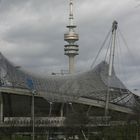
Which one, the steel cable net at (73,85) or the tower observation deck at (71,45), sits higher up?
the tower observation deck at (71,45)

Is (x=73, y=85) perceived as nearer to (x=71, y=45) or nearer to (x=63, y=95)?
(x=63, y=95)

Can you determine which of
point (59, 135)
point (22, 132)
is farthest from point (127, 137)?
point (22, 132)

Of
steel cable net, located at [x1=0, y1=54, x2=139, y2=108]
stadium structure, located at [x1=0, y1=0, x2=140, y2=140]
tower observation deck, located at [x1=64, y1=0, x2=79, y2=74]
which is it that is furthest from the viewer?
tower observation deck, located at [x1=64, y1=0, x2=79, y2=74]

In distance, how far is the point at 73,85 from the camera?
360 ft

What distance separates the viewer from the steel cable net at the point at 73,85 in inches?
4072

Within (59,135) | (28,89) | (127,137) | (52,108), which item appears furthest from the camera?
(52,108)

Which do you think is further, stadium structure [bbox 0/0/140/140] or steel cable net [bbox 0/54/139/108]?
steel cable net [bbox 0/54/139/108]

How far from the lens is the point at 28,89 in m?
101

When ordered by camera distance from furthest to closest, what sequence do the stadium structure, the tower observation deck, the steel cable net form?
1. the tower observation deck
2. the steel cable net
3. the stadium structure

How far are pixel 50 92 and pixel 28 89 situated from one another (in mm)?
5602

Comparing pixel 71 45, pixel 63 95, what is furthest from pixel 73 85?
pixel 71 45

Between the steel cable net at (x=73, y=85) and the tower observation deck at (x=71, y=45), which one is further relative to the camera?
the tower observation deck at (x=71, y=45)

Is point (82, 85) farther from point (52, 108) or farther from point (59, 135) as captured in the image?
point (59, 135)

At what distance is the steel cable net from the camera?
103431 millimetres
